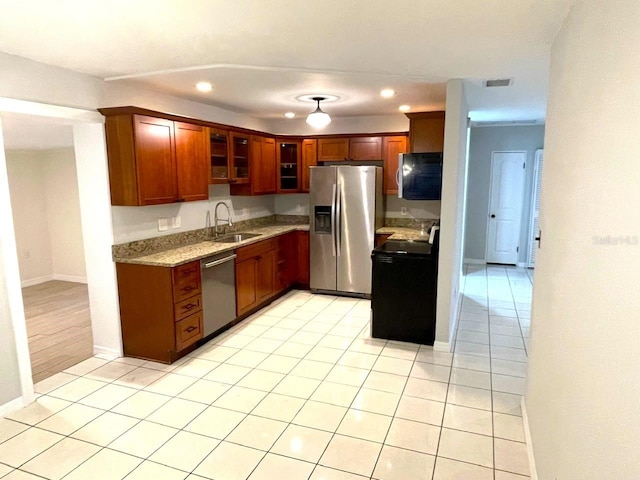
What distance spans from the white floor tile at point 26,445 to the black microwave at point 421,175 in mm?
3707

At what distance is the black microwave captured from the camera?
14.1 feet

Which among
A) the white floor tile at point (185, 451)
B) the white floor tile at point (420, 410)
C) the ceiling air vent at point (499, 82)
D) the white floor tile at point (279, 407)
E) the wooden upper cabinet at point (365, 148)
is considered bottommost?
the white floor tile at point (185, 451)

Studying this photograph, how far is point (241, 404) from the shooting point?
114 inches

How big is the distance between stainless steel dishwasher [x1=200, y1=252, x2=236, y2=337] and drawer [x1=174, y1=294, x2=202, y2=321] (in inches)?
2.8

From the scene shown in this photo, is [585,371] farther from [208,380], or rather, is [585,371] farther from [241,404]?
[208,380]

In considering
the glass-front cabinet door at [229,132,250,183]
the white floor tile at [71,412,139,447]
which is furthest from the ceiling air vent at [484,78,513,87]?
the white floor tile at [71,412,139,447]

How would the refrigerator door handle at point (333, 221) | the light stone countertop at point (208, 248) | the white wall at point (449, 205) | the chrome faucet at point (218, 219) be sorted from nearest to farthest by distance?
the white wall at point (449, 205)
the light stone countertop at point (208, 248)
the chrome faucet at point (218, 219)
the refrigerator door handle at point (333, 221)

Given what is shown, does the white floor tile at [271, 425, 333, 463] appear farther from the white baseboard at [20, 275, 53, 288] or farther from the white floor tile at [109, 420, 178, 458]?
the white baseboard at [20, 275, 53, 288]

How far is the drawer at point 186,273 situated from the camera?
3.49 metres

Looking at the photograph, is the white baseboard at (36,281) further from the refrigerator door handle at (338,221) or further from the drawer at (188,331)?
the refrigerator door handle at (338,221)

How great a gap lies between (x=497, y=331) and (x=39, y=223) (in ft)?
21.4

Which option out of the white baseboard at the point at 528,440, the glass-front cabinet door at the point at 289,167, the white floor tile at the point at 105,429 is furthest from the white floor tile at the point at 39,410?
the glass-front cabinet door at the point at 289,167

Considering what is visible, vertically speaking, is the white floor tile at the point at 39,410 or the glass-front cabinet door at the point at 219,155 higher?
the glass-front cabinet door at the point at 219,155

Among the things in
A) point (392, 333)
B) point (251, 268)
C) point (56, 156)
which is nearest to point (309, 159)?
point (251, 268)
